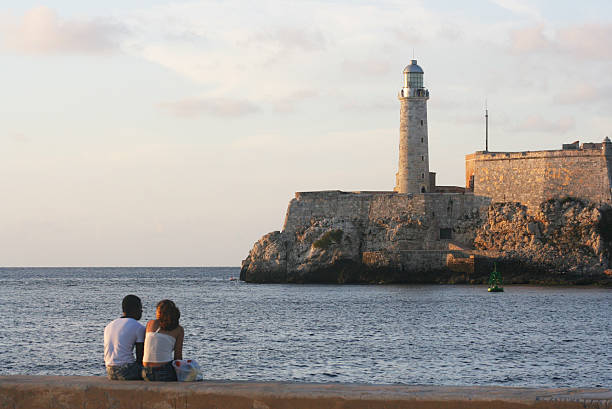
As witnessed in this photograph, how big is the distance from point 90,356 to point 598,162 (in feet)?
167

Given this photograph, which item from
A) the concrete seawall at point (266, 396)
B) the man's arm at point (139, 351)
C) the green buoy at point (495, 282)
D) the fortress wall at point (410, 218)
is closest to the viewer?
the concrete seawall at point (266, 396)

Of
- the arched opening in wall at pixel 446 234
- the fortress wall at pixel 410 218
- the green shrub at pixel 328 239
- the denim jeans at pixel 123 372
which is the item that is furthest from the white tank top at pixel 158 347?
the arched opening in wall at pixel 446 234

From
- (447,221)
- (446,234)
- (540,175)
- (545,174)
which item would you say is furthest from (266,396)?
(446,234)

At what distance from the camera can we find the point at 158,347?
9.93 meters

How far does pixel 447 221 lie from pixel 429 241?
7.62 feet

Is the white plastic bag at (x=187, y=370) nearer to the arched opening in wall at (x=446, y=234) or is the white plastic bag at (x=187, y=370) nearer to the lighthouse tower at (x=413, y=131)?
the lighthouse tower at (x=413, y=131)

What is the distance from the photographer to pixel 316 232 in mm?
73688

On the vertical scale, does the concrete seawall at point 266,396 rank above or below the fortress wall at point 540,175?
below

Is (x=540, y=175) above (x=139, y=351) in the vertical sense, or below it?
above

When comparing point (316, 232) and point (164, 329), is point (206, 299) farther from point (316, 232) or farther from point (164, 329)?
point (164, 329)

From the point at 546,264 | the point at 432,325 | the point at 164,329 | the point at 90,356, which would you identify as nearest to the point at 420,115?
the point at 546,264

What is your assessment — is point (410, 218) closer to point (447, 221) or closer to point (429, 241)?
point (429, 241)

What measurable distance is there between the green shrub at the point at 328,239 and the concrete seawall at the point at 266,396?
207 ft

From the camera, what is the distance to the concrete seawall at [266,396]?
8.30 meters
